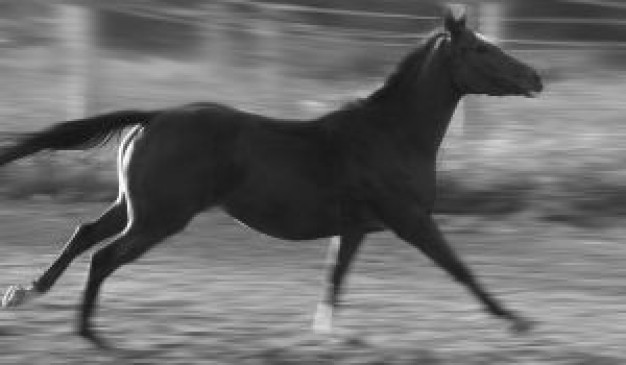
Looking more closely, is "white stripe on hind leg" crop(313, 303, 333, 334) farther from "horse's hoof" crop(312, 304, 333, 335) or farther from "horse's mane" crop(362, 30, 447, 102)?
"horse's mane" crop(362, 30, 447, 102)

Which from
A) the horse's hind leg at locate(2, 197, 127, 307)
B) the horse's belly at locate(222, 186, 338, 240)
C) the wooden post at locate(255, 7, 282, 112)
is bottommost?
the wooden post at locate(255, 7, 282, 112)

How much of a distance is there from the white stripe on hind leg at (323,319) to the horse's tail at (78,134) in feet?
4.03

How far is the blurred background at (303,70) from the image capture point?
37.0 ft

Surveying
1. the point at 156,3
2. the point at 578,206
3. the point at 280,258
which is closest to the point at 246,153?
the point at 280,258

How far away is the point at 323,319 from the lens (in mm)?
6527

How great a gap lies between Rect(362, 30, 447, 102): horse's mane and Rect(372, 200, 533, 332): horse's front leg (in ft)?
1.87

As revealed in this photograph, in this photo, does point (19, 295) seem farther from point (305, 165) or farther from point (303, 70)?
point (303, 70)

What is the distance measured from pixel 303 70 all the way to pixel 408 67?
5566mm

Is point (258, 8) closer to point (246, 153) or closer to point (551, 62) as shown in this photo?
point (551, 62)

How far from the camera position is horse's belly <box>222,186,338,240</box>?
243 inches

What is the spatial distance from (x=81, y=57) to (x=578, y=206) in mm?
4492

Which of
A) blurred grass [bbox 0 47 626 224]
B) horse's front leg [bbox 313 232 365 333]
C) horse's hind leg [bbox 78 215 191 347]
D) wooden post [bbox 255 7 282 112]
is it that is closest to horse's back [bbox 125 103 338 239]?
horse's hind leg [bbox 78 215 191 347]

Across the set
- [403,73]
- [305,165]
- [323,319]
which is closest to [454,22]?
[403,73]

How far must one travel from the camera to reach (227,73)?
12242 mm
